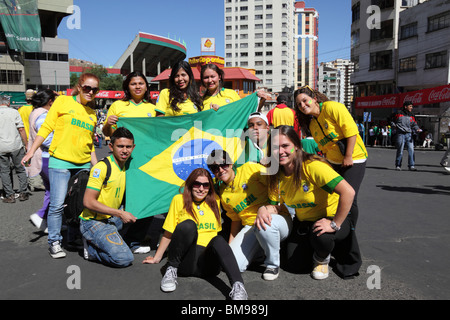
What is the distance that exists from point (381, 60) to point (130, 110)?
3925 centimetres

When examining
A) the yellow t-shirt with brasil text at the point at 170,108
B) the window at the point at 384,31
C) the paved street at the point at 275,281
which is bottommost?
the paved street at the point at 275,281

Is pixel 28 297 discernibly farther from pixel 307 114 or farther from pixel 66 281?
pixel 307 114

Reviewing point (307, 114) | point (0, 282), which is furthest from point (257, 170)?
point (0, 282)

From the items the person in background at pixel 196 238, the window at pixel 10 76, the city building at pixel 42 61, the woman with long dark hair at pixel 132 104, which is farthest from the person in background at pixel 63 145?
the window at pixel 10 76

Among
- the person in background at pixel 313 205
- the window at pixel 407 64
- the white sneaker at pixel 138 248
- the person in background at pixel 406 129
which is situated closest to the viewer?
the person in background at pixel 313 205

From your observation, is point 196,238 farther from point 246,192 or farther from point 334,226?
point 334,226

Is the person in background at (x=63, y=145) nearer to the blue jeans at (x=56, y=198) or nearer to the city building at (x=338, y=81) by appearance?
the blue jeans at (x=56, y=198)

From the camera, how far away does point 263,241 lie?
3365 mm

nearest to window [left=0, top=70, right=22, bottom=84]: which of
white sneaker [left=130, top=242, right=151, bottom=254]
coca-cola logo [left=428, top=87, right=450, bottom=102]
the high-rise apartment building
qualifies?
coca-cola logo [left=428, top=87, right=450, bottom=102]

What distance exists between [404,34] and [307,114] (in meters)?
36.5

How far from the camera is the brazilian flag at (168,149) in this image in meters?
4.11

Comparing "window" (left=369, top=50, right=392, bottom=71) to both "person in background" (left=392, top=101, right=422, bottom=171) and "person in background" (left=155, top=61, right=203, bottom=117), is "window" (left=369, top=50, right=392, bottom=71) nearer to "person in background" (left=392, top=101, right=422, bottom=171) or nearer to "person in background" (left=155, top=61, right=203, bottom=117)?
"person in background" (left=392, top=101, right=422, bottom=171)

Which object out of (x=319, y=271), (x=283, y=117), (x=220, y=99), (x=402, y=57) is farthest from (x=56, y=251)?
(x=402, y=57)

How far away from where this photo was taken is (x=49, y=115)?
4125 millimetres
